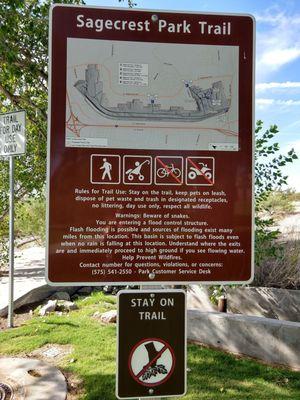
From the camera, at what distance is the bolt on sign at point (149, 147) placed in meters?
1.99

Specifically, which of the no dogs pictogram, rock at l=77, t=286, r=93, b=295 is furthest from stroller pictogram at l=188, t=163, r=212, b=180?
rock at l=77, t=286, r=93, b=295

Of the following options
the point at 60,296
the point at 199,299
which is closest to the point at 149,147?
the point at 199,299

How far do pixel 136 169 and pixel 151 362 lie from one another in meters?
0.97

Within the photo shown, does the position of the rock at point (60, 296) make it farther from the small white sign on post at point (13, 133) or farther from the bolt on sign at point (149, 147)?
the bolt on sign at point (149, 147)

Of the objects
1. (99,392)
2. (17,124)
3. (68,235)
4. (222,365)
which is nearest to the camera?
(68,235)

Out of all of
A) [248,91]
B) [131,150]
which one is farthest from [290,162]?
[131,150]

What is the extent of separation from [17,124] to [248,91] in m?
4.05

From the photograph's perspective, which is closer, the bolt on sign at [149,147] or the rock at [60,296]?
the bolt on sign at [149,147]

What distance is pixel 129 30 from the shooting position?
202 cm

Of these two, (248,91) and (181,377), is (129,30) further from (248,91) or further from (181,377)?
(181,377)

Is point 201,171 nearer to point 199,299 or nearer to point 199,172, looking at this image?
point 199,172

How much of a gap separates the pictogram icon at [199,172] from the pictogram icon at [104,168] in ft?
1.15

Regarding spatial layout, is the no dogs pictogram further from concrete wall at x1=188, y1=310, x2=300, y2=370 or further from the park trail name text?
concrete wall at x1=188, y1=310, x2=300, y2=370

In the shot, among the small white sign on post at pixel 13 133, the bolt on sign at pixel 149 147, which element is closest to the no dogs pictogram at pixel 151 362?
the bolt on sign at pixel 149 147
